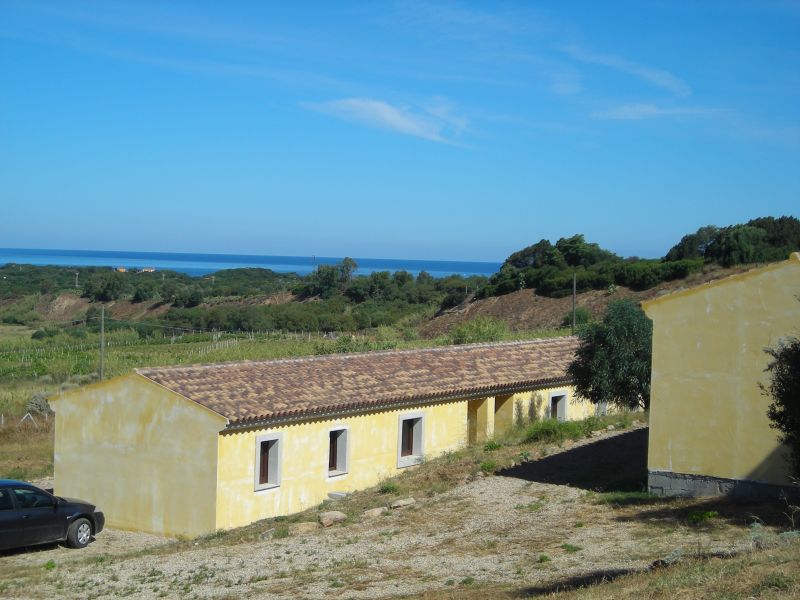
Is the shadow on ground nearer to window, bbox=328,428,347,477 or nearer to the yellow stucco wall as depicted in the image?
window, bbox=328,428,347,477

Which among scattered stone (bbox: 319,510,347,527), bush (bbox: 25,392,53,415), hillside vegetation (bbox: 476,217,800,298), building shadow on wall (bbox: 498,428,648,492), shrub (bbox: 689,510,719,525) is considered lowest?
bush (bbox: 25,392,53,415)

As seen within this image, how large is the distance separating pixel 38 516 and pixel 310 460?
6.18 meters

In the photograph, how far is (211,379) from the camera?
842 inches

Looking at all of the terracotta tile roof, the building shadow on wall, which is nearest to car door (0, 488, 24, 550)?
the terracotta tile roof

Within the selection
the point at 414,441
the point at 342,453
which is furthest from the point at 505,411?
the point at 342,453

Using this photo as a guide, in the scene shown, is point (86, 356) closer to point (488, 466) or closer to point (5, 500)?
point (5, 500)

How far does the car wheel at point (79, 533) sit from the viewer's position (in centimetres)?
1797

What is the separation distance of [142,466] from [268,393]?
331 cm

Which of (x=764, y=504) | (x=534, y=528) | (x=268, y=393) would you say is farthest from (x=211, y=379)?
(x=764, y=504)

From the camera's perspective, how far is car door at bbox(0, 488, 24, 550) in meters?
A: 16.7

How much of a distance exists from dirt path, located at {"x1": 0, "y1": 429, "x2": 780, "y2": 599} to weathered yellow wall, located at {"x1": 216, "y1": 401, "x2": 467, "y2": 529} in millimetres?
1882

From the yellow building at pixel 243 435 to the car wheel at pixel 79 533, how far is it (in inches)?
70.9

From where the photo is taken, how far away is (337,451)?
22.0m

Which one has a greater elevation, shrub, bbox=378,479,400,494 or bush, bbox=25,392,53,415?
shrub, bbox=378,479,400,494
